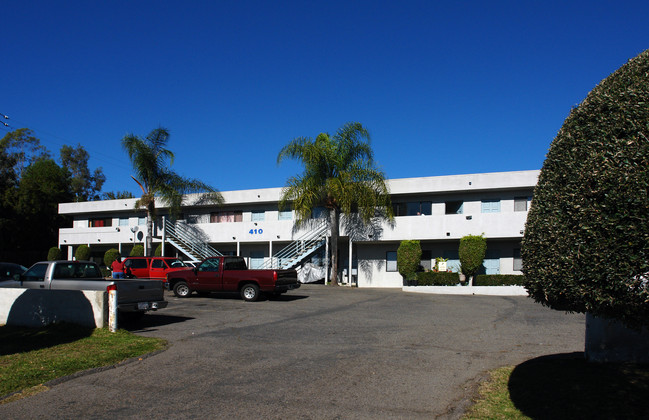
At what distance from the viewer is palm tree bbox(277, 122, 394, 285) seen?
2592 cm

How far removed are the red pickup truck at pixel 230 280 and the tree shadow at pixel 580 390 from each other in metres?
11.8

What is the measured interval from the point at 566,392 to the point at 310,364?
3821 mm

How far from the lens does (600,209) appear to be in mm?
3953

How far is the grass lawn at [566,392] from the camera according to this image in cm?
538

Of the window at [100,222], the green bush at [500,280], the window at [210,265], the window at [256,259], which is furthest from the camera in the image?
the window at [100,222]

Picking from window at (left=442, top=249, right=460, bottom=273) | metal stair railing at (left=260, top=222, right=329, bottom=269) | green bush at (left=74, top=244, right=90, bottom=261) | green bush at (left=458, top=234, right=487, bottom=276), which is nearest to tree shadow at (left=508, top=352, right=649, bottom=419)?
green bush at (left=458, top=234, right=487, bottom=276)

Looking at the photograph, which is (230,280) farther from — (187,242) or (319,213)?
(187,242)

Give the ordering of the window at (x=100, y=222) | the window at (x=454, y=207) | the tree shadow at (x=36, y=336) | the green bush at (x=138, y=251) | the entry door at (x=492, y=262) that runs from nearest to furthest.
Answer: the tree shadow at (x=36, y=336) → the entry door at (x=492, y=262) → the window at (x=454, y=207) → the green bush at (x=138, y=251) → the window at (x=100, y=222)

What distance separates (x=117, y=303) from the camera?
1103cm

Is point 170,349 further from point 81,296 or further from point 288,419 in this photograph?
point 288,419

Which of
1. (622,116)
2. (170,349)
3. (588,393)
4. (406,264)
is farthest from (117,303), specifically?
(406,264)

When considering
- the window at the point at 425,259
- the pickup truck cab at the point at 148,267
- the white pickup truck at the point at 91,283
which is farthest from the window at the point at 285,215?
the white pickup truck at the point at 91,283

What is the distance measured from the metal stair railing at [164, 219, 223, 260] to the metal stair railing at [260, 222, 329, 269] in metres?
4.79

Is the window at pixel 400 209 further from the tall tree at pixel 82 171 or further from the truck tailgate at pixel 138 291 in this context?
the tall tree at pixel 82 171
